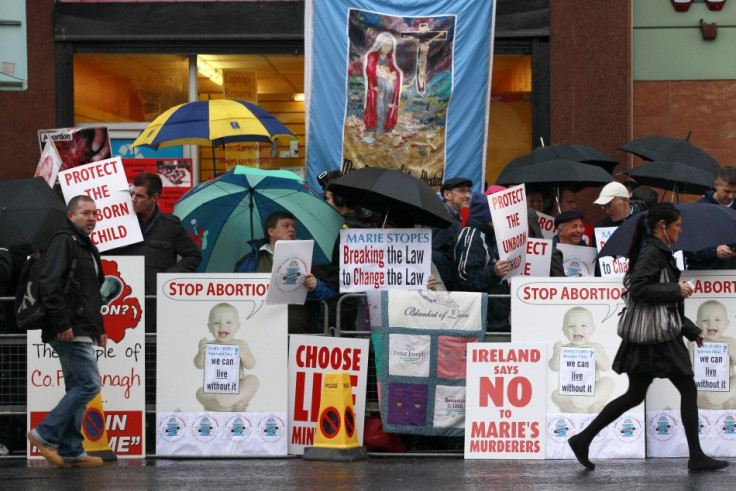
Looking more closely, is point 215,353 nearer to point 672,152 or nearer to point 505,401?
point 505,401

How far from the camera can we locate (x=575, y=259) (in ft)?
41.6

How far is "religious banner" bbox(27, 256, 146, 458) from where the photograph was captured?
11461 mm

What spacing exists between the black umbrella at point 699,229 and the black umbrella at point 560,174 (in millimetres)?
2107

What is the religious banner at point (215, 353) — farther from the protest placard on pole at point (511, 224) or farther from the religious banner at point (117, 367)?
the protest placard on pole at point (511, 224)

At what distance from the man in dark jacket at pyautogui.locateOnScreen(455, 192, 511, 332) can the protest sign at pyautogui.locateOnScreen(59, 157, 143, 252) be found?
2.85 metres

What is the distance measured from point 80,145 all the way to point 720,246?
6.24 m

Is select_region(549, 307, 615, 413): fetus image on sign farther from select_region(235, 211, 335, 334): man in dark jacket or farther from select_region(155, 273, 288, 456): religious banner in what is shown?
select_region(155, 273, 288, 456): religious banner

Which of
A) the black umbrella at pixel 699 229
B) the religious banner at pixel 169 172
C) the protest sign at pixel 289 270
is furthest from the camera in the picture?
the religious banner at pixel 169 172

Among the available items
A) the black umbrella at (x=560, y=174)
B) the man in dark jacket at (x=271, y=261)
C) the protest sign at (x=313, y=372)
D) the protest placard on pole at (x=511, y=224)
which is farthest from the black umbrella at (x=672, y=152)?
the protest sign at (x=313, y=372)

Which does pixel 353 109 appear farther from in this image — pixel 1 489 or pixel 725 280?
pixel 1 489

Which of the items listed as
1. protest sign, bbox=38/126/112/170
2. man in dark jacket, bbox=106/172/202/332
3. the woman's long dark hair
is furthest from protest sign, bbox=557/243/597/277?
protest sign, bbox=38/126/112/170

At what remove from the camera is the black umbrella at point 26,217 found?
1173 cm

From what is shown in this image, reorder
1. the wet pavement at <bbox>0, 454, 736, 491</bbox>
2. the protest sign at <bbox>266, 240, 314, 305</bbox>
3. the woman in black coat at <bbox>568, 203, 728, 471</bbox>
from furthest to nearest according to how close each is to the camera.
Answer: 1. the protest sign at <bbox>266, 240, 314, 305</bbox>
2. the woman in black coat at <bbox>568, 203, 728, 471</bbox>
3. the wet pavement at <bbox>0, 454, 736, 491</bbox>

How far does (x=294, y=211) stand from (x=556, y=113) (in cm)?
542
